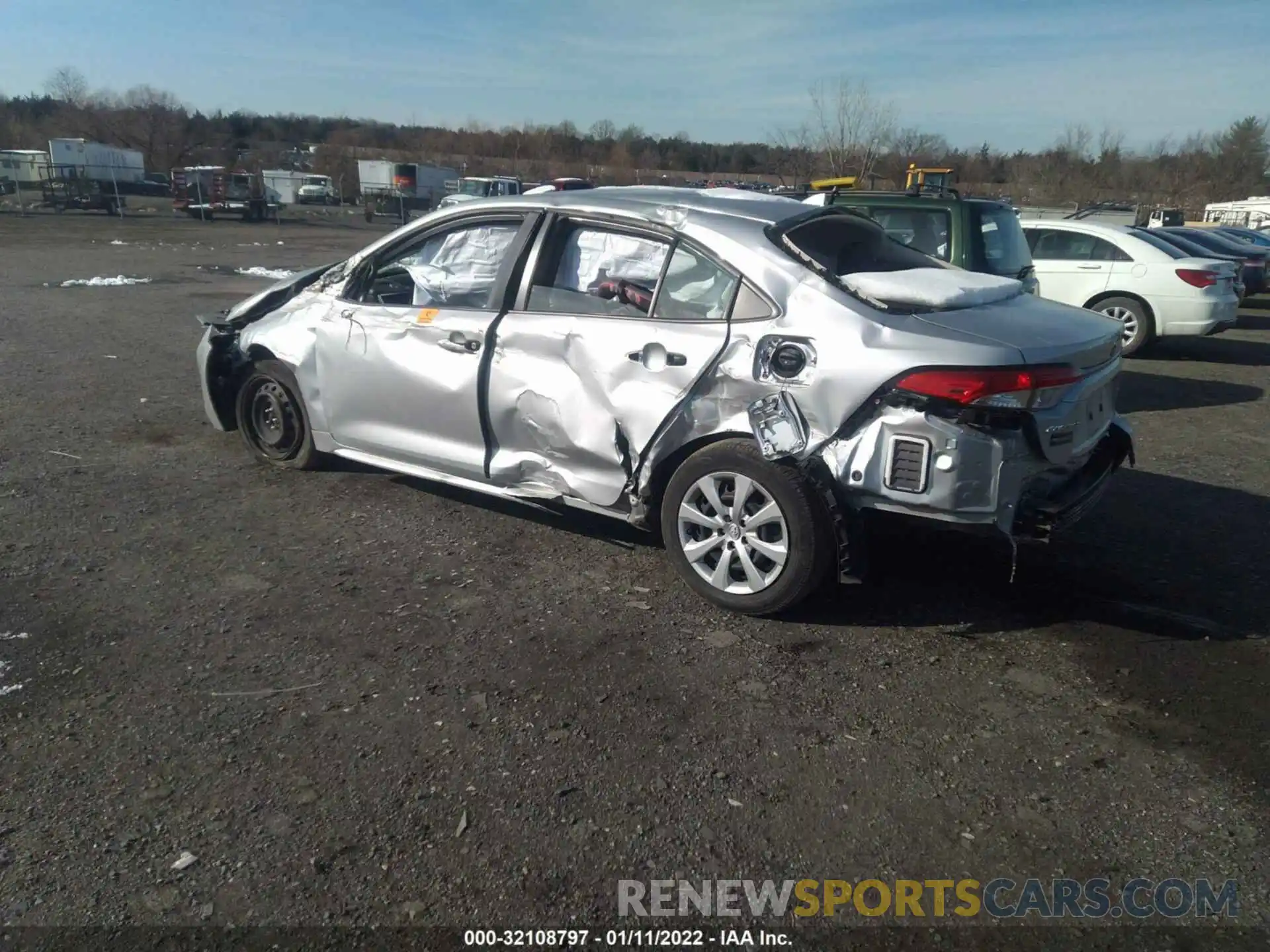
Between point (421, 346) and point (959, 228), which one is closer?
point (421, 346)

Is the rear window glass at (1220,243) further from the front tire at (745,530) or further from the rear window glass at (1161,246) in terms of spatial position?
the front tire at (745,530)

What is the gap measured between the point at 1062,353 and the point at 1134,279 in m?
9.09

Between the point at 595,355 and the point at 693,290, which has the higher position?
the point at 693,290

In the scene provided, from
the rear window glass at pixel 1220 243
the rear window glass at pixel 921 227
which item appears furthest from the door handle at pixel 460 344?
the rear window glass at pixel 1220 243

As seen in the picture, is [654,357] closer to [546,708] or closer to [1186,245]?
[546,708]

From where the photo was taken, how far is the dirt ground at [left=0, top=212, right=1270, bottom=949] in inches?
106

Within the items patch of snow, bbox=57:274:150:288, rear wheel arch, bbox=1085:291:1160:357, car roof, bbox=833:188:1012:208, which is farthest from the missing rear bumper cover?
patch of snow, bbox=57:274:150:288

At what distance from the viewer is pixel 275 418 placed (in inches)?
230

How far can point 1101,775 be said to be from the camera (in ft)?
10.3

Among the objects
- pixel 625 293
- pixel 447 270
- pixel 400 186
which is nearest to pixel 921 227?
pixel 625 293

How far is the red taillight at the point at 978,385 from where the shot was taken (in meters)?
3.59

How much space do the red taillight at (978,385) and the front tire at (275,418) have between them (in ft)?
12.0

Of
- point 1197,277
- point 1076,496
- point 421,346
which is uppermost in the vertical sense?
point 1197,277

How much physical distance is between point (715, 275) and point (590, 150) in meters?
91.0
